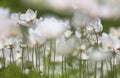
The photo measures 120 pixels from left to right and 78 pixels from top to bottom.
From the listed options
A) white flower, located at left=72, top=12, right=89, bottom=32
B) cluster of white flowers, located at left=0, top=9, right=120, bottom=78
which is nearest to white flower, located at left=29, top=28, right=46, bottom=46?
cluster of white flowers, located at left=0, top=9, right=120, bottom=78

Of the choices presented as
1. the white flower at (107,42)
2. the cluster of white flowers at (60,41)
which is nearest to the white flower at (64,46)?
the cluster of white flowers at (60,41)

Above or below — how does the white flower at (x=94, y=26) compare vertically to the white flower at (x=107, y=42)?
above

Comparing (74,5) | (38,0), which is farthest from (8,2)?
(74,5)

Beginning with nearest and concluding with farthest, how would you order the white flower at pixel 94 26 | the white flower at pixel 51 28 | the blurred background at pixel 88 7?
the blurred background at pixel 88 7
the white flower at pixel 51 28
the white flower at pixel 94 26

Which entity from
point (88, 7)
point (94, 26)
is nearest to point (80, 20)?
point (94, 26)

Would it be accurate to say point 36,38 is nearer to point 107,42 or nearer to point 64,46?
point 64,46

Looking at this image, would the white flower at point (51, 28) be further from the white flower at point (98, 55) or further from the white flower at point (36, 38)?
the white flower at point (98, 55)
